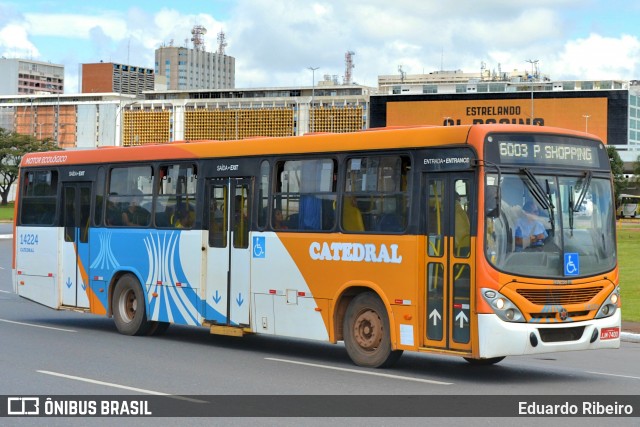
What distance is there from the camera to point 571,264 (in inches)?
503

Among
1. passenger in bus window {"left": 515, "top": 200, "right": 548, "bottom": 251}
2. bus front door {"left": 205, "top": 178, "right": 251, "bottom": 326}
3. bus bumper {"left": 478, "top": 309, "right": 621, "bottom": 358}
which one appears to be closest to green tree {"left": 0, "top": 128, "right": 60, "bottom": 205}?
bus front door {"left": 205, "top": 178, "right": 251, "bottom": 326}

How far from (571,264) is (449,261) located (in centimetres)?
140

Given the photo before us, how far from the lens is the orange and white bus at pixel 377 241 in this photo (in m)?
12.5

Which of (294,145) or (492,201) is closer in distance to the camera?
(492,201)

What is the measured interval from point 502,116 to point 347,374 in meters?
170

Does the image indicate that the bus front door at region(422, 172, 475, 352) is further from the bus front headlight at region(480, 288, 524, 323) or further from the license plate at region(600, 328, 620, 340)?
the license plate at region(600, 328, 620, 340)

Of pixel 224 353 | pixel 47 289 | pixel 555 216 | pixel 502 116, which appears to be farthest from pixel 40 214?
pixel 502 116

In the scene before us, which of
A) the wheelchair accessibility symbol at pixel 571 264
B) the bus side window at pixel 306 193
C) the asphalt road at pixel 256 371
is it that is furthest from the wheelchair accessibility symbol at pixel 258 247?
the wheelchair accessibility symbol at pixel 571 264

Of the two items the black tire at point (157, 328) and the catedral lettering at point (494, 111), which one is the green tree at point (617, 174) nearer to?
the catedral lettering at point (494, 111)

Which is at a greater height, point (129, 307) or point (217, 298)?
point (217, 298)

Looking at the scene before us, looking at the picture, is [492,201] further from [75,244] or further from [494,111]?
[494,111]

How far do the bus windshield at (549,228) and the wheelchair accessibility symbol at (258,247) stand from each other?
158 inches

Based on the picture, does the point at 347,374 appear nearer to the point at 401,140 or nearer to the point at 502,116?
the point at 401,140

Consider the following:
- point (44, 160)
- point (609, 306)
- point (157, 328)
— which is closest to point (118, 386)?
point (609, 306)
